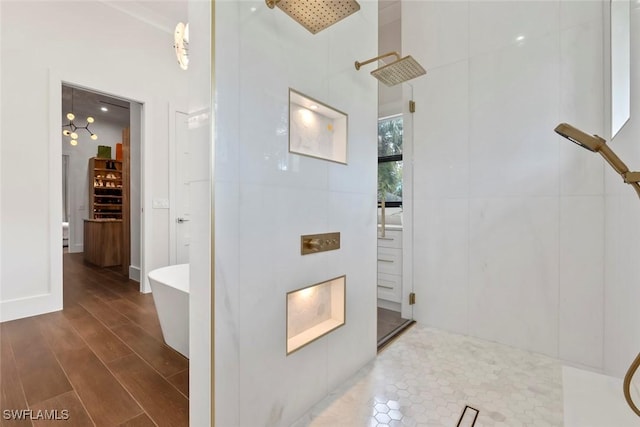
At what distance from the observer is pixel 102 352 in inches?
78.2

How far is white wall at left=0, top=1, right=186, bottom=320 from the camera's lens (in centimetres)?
260

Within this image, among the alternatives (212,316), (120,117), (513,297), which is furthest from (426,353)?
(120,117)

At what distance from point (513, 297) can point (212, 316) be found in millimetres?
2161

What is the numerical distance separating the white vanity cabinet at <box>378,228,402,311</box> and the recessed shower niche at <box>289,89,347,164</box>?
1352 millimetres

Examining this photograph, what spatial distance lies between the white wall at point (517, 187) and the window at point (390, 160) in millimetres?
284

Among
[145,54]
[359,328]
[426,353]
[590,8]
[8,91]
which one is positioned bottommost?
[426,353]

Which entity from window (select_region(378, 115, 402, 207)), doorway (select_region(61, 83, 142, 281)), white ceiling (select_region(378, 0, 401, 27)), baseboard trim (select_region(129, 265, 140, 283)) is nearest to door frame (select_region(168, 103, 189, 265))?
baseboard trim (select_region(129, 265, 140, 283))

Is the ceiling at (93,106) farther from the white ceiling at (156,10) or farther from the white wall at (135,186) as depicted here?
the white ceiling at (156,10)

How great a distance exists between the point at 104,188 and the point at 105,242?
2.16 m

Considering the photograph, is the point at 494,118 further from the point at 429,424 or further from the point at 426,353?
the point at 429,424

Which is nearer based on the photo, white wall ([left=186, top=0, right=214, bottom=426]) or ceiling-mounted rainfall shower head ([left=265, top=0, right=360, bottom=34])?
white wall ([left=186, top=0, right=214, bottom=426])

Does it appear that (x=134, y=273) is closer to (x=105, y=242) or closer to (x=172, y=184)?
(x=172, y=184)

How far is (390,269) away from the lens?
2.79 meters

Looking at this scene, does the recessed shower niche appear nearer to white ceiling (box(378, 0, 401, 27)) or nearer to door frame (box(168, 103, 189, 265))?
white ceiling (box(378, 0, 401, 27))
